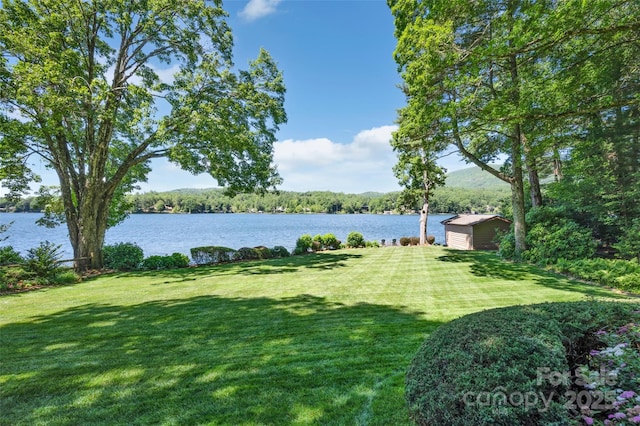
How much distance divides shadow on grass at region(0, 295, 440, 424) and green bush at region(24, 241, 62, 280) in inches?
218

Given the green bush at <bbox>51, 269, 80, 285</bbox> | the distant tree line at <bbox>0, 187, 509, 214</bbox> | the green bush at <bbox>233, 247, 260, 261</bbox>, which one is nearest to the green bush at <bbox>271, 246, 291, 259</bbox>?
the green bush at <bbox>233, 247, 260, 261</bbox>

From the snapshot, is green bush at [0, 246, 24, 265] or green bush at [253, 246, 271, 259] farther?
green bush at [253, 246, 271, 259]

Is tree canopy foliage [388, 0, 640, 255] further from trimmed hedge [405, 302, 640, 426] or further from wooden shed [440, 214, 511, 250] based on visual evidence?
wooden shed [440, 214, 511, 250]

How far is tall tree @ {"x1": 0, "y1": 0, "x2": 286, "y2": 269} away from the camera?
10.6 metres

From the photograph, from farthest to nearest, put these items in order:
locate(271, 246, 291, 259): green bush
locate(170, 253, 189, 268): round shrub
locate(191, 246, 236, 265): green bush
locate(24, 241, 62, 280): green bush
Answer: locate(271, 246, 291, 259): green bush → locate(191, 246, 236, 265): green bush → locate(170, 253, 189, 268): round shrub → locate(24, 241, 62, 280): green bush

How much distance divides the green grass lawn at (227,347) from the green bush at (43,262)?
1.51 meters

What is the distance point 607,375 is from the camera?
210 cm

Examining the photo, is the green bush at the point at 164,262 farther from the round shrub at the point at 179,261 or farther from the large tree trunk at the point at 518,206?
the large tree trunk at the point at 518,206

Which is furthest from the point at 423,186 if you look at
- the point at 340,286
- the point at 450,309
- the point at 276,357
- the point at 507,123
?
the point at 276,357

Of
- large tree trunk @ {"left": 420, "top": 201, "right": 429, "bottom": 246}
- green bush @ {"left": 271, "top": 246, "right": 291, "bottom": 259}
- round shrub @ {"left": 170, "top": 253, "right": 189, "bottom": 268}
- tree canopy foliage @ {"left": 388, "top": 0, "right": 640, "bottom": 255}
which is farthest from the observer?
large tree trunk @ {"left": 420, "top": 201, "right": 429, "bottom": 246}

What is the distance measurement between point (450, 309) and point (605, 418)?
4702mm

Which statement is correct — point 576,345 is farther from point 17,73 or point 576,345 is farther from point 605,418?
point 17,73

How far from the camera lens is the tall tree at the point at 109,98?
10.6 meters

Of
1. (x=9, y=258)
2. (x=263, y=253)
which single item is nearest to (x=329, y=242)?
(x=263, y=253)
